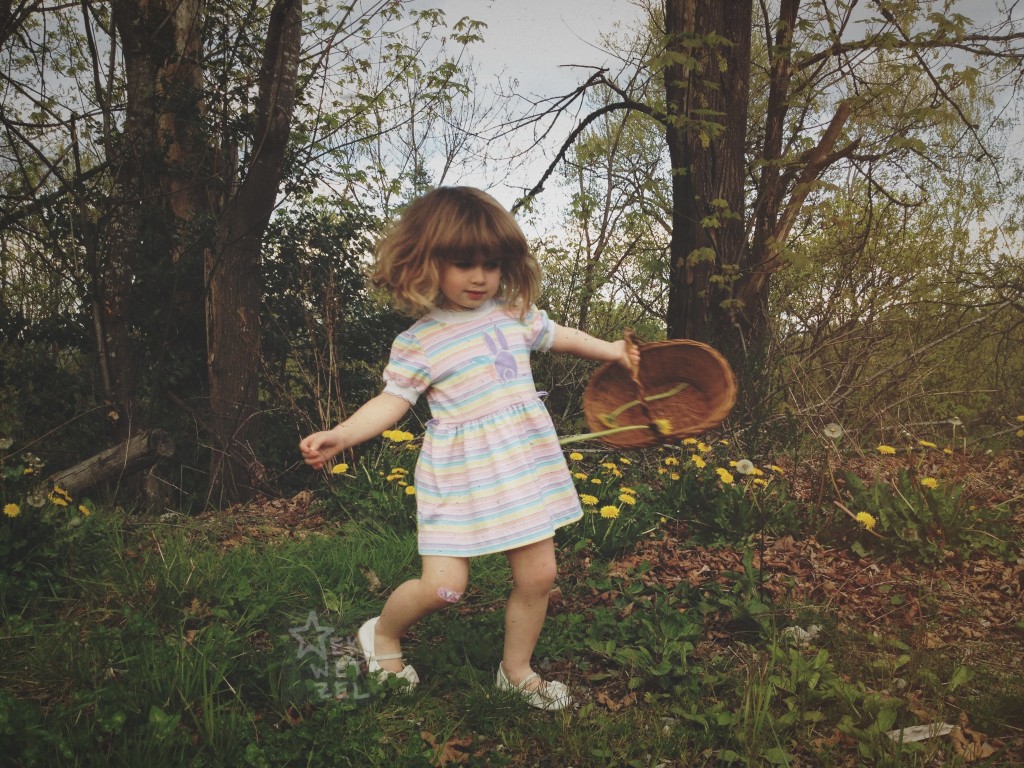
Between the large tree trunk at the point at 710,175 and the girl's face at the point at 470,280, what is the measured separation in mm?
3307

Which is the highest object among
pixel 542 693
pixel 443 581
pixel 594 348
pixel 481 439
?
pixel 594 348

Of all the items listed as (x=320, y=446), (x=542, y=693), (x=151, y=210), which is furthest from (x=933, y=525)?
(x=151, y=210)

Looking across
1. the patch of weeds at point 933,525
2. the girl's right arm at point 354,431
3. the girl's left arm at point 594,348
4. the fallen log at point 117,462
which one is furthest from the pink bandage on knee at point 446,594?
the fallen log at point 117,462

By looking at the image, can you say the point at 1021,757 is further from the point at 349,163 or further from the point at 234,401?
the point at 349,163

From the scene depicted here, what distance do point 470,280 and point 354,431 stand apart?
59cm

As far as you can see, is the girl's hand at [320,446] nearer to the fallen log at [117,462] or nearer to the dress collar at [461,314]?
the dress collar at [461,314]

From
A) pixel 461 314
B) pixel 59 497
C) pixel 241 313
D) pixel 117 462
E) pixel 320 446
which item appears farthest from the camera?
pixel 241 313

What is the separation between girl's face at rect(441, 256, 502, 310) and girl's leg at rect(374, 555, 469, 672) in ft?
2.68

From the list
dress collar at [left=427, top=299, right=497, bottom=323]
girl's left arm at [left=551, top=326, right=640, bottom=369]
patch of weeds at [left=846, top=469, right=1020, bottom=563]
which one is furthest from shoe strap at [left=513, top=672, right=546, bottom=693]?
patch of weeds at [left=846, top=469, right=1020, bottom=563]

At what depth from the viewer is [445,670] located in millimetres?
2523

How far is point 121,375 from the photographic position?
16.4 ft

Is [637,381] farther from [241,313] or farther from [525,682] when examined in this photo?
[241,313]

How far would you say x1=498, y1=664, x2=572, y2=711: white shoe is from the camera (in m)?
2.37

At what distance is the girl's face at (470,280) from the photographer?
2293 mm
